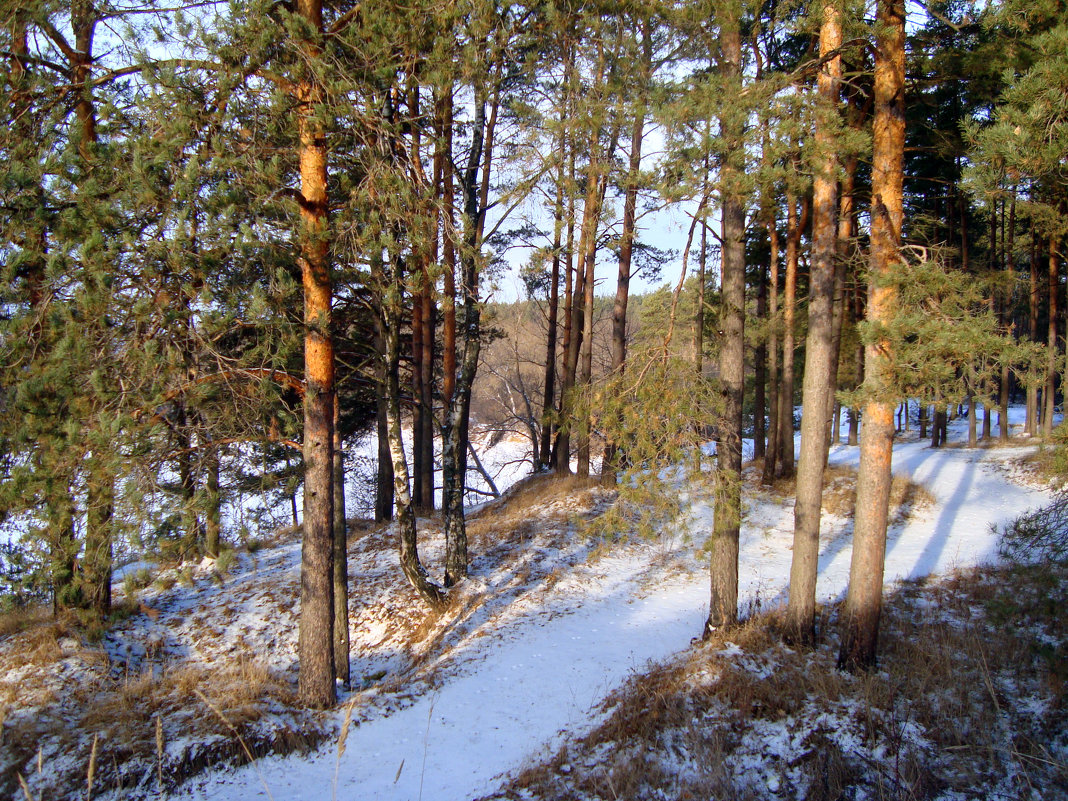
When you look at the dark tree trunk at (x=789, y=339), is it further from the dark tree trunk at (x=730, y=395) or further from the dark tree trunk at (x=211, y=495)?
the dark tree trunk at (x=211, y=495)

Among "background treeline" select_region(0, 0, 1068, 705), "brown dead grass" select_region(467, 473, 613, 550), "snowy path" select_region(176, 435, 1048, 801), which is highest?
"background treeline" select_region(0, 0, 1068, 705)

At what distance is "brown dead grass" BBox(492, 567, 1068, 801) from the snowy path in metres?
0.69

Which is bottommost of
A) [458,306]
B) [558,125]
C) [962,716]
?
[962,716]

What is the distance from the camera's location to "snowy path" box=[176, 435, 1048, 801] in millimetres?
5543

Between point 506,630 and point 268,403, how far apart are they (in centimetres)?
507

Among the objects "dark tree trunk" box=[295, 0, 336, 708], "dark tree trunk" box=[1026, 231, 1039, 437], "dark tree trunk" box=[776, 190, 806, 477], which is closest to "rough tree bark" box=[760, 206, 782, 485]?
"dark tree trunk" box=[776, 190, 806, 477]

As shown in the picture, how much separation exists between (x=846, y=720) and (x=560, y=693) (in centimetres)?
316

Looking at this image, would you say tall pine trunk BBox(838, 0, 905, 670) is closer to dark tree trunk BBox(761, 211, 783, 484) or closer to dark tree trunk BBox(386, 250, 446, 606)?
dark tree trunk BBox(386, 250, 446, 606)

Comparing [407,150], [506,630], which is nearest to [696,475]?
[506,630]

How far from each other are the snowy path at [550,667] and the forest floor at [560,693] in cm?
4

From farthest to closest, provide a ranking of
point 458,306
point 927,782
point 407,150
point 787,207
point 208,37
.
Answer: point 787,207 < point 458,306 < point 407,150 < point 208,37 < point 927,782

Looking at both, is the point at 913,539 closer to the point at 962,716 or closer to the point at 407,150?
the point at 962,716

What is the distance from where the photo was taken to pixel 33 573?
514 cm

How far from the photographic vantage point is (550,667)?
771 centimetres
